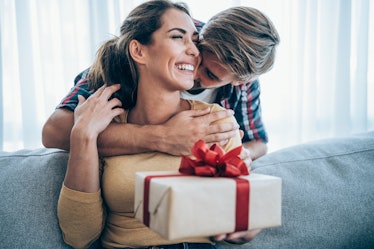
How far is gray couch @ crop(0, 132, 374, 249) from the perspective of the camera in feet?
3.65

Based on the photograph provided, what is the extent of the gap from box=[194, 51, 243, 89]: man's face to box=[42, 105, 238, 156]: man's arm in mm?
158

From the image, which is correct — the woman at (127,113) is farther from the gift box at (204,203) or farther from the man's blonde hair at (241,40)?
the gift box at (204,203)

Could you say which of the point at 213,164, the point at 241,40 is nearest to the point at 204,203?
the point at 213,164

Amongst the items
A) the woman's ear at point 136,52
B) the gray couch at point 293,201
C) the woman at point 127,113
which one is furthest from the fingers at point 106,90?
the gray couch at point 293,201

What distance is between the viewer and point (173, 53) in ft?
3.69

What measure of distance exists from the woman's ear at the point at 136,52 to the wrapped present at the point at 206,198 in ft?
1.61

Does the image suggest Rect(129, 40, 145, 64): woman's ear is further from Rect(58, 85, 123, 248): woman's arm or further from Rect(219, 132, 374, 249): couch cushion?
Rect(219, 132, 374, 249): couch cushion

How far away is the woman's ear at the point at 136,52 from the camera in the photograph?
1.21 metres

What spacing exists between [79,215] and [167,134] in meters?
0.35

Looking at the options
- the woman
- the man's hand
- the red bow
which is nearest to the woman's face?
the woman

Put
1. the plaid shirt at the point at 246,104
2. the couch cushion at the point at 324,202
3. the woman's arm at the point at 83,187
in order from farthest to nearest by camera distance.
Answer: the plaid shirt at the point at 246,104
the couch cushion at the point at 324,202
the woman's arm at the point at 83,187

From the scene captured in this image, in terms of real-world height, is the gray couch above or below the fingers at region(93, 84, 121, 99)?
below

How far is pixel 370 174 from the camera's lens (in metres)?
1.26

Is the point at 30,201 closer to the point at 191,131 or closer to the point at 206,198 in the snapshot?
the point at 191,131
